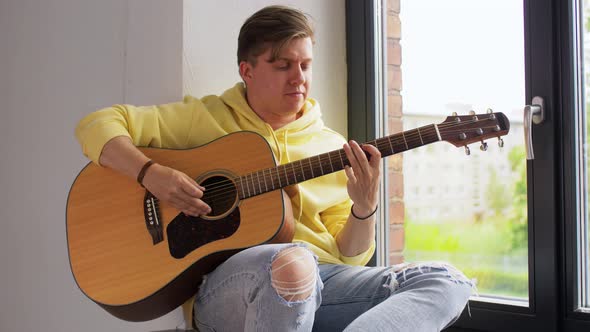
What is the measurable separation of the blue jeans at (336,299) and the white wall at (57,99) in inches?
27.8

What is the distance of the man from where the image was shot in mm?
1399

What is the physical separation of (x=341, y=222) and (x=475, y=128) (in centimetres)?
46

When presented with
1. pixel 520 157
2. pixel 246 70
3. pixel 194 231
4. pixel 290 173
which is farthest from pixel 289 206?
pixel 520 157

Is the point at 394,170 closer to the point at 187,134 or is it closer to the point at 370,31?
the point at 370,31

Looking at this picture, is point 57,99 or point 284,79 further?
point 57,99

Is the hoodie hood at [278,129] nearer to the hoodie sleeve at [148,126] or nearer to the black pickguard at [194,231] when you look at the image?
the hoodie sleeve at [148,126]

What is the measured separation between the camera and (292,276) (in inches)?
54.2

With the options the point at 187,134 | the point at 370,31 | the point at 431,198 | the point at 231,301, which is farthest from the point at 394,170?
the point at 231,301

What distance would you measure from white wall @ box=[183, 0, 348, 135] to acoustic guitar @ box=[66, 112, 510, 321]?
0.44m

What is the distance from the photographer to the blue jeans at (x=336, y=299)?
137 centimetres

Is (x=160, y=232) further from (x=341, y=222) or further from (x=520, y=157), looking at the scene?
(x=520, y=157)

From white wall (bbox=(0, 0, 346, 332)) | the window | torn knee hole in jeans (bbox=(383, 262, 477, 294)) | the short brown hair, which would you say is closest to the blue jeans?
torn knee hole in jeans (bbox=(383, 262, 477, 294))

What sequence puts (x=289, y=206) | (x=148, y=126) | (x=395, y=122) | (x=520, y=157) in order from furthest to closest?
(x=395, y=122), (x=520, y=157), (x=148, y=126), (x=289, y=206)

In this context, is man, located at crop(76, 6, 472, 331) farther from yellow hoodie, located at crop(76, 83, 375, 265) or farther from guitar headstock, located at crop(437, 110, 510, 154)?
guitar headstock, located at crop(437, 110, 510, 154)
